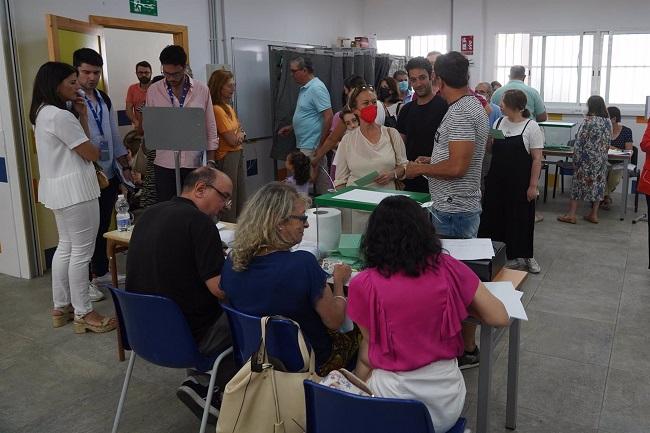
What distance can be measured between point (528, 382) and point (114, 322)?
2.35 meters

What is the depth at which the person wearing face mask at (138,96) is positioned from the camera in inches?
233

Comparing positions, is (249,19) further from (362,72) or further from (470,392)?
(470,392)

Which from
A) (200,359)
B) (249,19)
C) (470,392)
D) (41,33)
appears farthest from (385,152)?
(249,19)

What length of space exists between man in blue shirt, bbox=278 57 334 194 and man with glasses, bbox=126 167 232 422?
3223 millimetres

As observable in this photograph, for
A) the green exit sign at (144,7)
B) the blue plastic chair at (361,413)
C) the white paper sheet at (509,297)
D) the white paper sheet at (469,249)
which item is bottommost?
the blue plastic chair at (361,413)

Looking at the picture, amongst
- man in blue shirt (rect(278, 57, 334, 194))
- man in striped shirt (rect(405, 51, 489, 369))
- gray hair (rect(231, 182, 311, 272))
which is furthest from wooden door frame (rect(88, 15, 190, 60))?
gray hair (rect(231, 182, 311, 272))

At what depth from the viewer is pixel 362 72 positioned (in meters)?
7.51

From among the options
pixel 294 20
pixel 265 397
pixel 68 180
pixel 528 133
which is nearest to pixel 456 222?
pixel 265 397

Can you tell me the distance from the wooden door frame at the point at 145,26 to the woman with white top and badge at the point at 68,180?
5.95 feet

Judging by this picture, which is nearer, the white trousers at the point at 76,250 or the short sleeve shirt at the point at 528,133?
the white trousers at the point at 76,250

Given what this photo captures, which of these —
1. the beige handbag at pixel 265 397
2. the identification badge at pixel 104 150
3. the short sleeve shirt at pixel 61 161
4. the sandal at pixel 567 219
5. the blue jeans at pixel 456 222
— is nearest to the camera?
the beige handbag at pixel 265 397

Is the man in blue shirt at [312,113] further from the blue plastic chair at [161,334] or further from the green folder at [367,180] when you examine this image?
the blue plastic chair at [161,334]

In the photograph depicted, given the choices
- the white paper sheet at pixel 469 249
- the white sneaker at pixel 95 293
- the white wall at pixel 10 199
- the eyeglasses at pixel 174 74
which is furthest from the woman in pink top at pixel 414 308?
the white wall at pixel 10 199

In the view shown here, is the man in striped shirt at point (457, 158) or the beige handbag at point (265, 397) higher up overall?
the man in striped shirt at point (457, 158)
